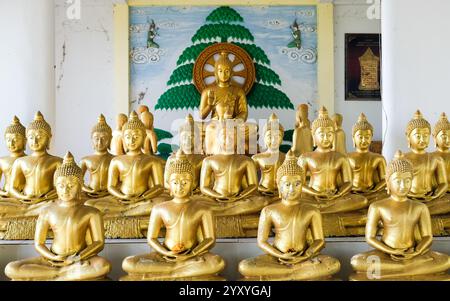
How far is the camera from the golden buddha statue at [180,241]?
16.0ft

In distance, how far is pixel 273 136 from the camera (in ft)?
22.0

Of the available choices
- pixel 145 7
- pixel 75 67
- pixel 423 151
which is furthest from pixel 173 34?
pixel 423 151

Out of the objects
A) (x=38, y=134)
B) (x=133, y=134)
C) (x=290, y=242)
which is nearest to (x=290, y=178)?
(x=290, y=242)

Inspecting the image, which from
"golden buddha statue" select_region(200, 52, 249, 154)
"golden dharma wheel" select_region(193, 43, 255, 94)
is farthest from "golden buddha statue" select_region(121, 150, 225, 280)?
"golden dharma wheel" select_region(193, 43, 255, 94)

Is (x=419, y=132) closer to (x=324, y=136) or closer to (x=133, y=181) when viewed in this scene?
(x=324, y=136)

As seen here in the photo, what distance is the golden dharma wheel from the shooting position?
36.2ft

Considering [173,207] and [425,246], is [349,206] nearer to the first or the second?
[425,246]

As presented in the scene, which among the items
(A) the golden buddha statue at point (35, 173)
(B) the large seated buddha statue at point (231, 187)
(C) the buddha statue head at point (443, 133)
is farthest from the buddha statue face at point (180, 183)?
(C) the buddha statue head at point (443, 133)

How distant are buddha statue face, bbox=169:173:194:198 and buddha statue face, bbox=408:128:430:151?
2234mm

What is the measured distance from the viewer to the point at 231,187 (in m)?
6.22

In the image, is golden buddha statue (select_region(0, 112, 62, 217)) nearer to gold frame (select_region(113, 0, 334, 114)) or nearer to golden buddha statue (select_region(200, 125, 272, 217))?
golden buddha statue (select_region(200, 125, 272, 217))

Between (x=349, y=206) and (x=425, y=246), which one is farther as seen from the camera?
(x=349, y=206)

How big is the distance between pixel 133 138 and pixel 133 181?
0.38 metres
